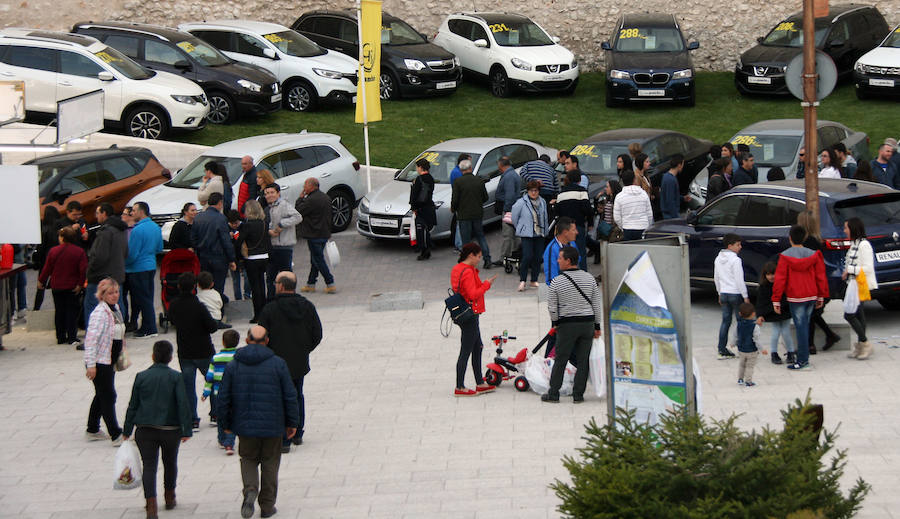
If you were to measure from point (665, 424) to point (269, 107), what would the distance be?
19454mm

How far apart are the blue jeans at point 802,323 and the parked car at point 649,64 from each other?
1414cm

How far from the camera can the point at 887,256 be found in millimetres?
13148

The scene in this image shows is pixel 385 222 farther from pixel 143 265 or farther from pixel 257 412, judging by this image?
pixel 257 412

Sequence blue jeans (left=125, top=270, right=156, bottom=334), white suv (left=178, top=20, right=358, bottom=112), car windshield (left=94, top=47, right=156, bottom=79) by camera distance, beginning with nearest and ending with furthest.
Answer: blue jeans (left=125, top=270, right=156, bottom=334) < car windshield (left=94, top=47, right=156, bottom=79) < white suv (left=178, top=20, right=358, bottom=112)

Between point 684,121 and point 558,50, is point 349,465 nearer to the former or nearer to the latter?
point 684,121

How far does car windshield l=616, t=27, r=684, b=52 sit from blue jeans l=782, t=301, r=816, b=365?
15325 millimetres

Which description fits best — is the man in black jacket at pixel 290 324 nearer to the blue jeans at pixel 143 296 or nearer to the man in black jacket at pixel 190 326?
the man in black jacket at pixel 190 326

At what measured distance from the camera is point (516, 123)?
25.5 meters

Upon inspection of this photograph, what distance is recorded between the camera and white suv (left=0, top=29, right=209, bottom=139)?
2225 centimetres

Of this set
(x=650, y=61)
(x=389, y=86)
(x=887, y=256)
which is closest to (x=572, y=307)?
(x=887, y=256)

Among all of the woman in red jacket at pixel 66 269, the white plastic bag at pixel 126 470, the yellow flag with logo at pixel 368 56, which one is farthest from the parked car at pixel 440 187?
the white plastic bag at pixel 126 470

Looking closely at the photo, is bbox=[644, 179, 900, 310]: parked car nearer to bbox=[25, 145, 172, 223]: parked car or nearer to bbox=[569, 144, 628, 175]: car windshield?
bbox=[569, 144, 628, 175]: car windshield

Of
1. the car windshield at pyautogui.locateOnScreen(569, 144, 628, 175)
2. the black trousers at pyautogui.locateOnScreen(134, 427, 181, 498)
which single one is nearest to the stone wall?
the car windshield at pyautogui.locateOnScreen(569, 144, 628, 175)

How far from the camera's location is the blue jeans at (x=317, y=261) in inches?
643
